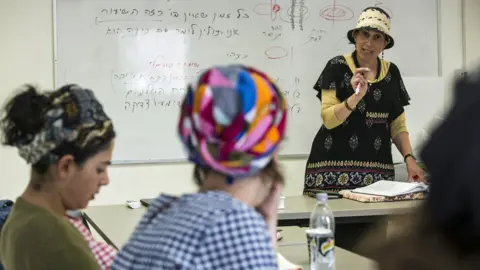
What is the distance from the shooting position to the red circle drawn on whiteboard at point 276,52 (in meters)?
4.04

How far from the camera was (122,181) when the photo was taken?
3.80 metres

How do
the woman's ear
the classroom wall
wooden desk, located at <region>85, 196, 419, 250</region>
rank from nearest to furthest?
1. the woman's ear
2. wooden desk, located at <region>85, 196, 419, 250</region>
3. the classroom wall

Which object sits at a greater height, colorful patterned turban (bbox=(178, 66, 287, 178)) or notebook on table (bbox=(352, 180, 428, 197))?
colorful patterned turban (bbox=(178, 66, 287, 178))

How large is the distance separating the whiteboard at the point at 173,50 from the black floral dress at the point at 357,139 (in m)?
0.58

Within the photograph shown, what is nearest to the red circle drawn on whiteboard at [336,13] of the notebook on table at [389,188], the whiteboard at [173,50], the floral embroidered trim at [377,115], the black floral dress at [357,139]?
the whiteboard at [173,50]

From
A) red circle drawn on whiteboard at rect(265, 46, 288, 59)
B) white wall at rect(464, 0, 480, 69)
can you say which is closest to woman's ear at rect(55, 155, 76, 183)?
red circle drawn on whiteboard at rect(265, 46, 288, 59)

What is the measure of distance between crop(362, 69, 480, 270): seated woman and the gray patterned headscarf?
1.10 metres

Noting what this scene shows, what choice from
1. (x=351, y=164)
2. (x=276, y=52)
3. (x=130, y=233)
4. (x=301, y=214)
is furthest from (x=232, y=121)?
(x=276, y=52)

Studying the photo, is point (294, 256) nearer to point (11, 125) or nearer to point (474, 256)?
point (11, 125)

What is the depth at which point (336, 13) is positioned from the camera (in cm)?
416

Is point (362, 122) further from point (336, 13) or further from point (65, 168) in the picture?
point (65, 168)

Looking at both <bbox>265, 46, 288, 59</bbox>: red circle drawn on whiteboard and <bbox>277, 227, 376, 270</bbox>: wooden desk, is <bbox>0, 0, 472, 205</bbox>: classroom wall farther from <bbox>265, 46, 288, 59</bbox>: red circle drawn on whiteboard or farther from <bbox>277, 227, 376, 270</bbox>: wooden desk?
<bbox>277, 227, 376, 270</bbox>: wooden desk

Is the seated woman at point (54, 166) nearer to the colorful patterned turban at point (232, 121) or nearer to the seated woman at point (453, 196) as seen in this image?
the colorful patterned turban at point (232, 121)

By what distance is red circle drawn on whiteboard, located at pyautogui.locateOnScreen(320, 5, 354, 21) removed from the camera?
414 cm
